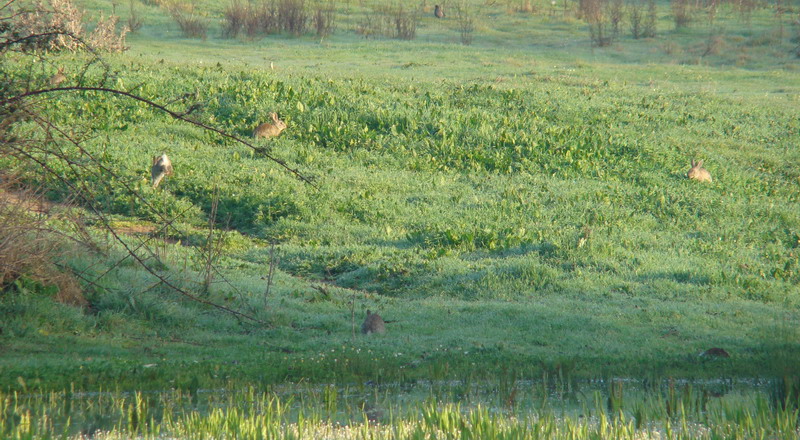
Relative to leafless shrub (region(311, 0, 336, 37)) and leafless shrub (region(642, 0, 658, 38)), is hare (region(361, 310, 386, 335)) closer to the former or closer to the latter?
leafless shrub (region(311, 0, 336, 37))

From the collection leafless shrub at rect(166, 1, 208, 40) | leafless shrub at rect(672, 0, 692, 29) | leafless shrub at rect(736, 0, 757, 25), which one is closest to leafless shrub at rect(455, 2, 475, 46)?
leafless shrub at rect(672, 0, 692, 29)

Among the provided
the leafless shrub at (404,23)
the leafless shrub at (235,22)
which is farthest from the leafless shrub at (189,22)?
the leafless shrub at (404,23)

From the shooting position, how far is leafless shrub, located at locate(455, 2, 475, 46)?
112ft

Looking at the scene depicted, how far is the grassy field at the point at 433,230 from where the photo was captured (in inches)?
278

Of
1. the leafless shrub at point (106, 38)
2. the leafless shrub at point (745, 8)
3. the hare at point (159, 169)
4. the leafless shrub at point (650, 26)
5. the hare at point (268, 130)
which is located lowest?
the hare at point (159, 169)

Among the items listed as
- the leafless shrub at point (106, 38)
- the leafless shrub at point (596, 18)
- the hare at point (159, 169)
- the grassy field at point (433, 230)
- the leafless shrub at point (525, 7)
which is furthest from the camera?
the leafless shrub at point (525, 7)

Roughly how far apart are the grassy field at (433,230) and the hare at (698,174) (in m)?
0.33

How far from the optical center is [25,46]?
5.41 metres

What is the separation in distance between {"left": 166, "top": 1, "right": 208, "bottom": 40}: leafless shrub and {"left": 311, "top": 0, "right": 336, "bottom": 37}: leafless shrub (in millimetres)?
4393

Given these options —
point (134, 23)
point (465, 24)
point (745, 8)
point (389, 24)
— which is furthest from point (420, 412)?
point (745, 8)

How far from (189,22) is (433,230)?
21.9 m

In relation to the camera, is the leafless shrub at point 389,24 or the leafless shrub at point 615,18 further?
the leafless shrub at point 615,18

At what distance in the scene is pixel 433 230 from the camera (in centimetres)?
1210

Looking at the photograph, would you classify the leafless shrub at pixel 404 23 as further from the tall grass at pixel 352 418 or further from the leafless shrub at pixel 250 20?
the tall grass at pixel 352 418
